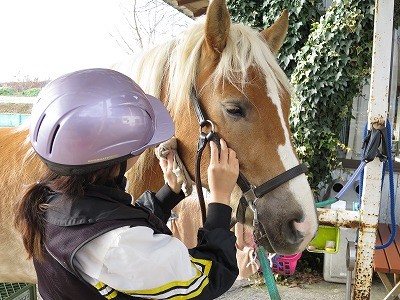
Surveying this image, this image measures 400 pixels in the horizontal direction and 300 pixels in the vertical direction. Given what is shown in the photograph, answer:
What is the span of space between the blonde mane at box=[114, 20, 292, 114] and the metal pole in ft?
3.84

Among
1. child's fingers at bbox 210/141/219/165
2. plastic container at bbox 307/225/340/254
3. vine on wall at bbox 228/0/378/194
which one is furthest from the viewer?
vine on wall at bbox 228/0/378/194

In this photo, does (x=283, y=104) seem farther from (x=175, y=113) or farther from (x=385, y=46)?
(x=385, y=46)

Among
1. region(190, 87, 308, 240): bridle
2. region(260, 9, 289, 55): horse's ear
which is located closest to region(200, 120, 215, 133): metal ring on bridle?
region(190, 87, 308, 240): bridle

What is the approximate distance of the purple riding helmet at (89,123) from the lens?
1099mm

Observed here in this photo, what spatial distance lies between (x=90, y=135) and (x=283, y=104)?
3.00 feet

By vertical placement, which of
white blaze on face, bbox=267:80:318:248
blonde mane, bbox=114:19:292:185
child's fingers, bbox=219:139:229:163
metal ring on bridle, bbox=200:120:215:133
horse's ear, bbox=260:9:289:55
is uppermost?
horse's ear, bbox=260:9:289:55

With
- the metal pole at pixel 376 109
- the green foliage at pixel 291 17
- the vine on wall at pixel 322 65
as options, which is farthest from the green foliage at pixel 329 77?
the metal pole at pixel 376 109

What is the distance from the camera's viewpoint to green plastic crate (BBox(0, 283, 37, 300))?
244cm

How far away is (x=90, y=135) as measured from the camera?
1099 mm

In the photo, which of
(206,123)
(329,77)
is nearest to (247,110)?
(206,123)

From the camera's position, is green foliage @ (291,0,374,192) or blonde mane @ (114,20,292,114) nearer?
blonde mane @ (114,20,292,114)

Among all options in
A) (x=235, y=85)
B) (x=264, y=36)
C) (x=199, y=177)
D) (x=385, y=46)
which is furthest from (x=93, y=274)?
(x=385, y=46)

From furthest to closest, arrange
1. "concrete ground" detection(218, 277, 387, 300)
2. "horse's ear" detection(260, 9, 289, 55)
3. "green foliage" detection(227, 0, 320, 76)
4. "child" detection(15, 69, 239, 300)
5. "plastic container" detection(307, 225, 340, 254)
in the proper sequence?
"green foliage" detection(227, 0, 320, 76) < "concrete ground" detection(218, 277, 387, 300) < "plastic container" detection(307, 225, 340, 254) < "horse's ear" detection(260, 9, 289, 55) < "child" detection(15, 69, 239, 300)

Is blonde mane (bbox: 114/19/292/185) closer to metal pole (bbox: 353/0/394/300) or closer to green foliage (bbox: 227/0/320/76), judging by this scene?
metal pole (bbox: 353/0/394/300)
